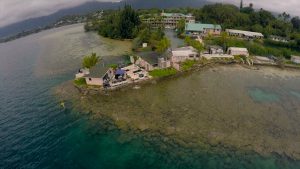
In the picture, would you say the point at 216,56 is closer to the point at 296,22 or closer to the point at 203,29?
the point at 203,29

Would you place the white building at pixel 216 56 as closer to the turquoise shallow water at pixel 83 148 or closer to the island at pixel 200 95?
the island at pixel 200 95

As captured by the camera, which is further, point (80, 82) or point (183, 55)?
point (183, 55)

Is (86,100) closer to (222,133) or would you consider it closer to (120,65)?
(120,65)

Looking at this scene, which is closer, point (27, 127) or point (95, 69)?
point (27, 127)

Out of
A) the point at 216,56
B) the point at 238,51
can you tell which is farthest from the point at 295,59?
the point at 216,56

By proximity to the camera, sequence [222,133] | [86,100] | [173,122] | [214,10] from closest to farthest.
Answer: [222,133], [173,122], [86,100], [214,10]

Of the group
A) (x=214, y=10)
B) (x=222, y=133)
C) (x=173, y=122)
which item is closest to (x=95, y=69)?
(x=173, y=122)

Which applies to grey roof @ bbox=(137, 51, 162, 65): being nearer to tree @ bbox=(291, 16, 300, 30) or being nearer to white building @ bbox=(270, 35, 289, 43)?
white building @ bbox=(270, 35, 289, 43)

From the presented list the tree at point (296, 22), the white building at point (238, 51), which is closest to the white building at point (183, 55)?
the white building at point (238, 51)
